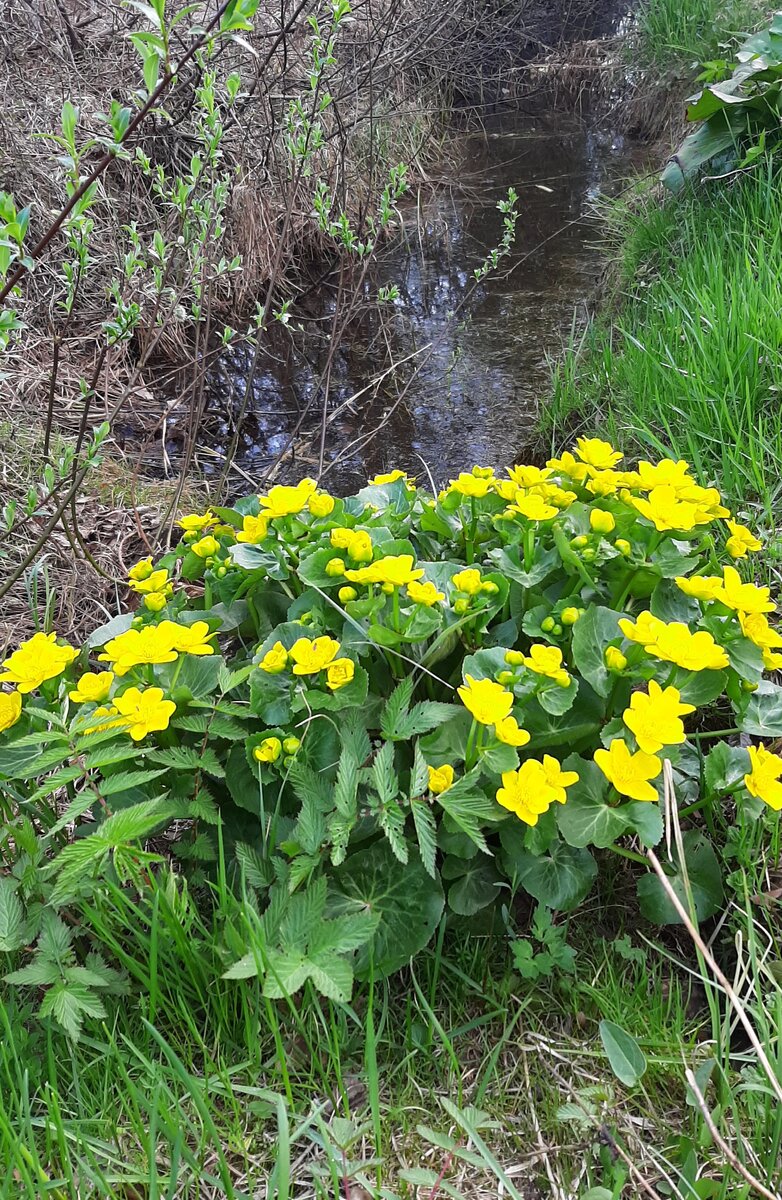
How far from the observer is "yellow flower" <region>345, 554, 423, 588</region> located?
51.1 inches

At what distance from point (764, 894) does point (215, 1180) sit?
0.95 m

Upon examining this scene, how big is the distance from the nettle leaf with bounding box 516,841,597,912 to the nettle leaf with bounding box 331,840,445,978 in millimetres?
146

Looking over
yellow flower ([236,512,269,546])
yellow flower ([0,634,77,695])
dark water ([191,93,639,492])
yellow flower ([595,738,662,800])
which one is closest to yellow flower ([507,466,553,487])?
yellow flower ([236,512,269,546])

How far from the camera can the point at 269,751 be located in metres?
1.22

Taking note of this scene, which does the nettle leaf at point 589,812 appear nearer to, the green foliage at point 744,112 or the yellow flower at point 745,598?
the yellow flower at point 745,598

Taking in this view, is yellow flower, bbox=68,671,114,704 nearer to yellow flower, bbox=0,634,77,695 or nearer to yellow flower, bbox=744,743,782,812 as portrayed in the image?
yellow flower, bbox=0,634,77,695

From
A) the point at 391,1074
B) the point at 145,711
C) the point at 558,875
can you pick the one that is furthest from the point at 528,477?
the point at 391,1074

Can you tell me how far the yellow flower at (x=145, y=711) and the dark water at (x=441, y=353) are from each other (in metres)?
1.74

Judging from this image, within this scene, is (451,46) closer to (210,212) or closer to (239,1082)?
(210,212)

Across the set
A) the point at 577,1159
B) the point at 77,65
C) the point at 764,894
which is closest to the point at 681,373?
the point at 764,894

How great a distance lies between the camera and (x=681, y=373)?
2.37 m

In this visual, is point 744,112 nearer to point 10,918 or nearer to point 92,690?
point 92,690

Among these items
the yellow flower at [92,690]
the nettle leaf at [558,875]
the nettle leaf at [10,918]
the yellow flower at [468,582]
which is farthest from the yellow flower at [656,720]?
the nettle leaf at [10,918]

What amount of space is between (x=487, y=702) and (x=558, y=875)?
35cm
